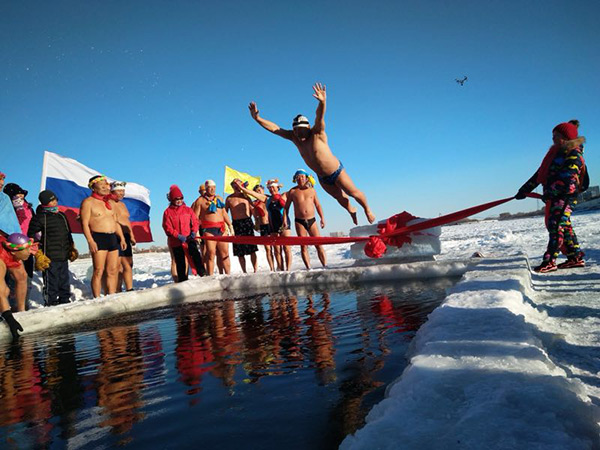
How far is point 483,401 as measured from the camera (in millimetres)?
1015

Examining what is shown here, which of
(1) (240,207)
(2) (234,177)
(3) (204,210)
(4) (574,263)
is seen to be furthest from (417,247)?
(2) (234,177)

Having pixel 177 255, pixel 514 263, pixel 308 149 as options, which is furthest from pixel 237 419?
pixel 177 255

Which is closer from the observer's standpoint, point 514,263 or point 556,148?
point 514,263

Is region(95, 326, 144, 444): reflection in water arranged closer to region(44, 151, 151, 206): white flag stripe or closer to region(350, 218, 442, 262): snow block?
region(350, 218, 442, 262): snow block

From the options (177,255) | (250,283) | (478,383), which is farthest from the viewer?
(177,255)

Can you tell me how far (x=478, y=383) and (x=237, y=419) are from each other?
2.92 feet

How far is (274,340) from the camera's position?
2709 millimetres

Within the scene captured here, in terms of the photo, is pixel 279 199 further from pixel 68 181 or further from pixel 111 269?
pixel 68 181

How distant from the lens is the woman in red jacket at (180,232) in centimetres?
729

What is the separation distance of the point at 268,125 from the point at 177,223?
119 inches

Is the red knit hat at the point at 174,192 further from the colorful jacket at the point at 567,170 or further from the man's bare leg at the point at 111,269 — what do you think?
the colorful jacket at the point at 567,170

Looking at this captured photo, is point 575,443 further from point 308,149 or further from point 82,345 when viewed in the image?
Answer: point 308,149

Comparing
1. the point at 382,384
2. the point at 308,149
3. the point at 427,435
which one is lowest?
the point at 382,384

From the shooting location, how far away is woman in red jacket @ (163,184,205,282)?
7293mm
